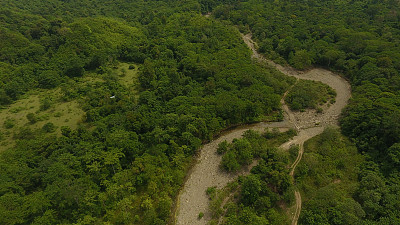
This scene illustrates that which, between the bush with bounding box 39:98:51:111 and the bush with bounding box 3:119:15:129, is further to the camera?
the bush with bounding box 39:98:51:111

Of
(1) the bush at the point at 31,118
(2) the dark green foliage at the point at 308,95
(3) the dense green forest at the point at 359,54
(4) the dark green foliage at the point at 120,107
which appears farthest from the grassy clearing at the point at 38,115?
(3) the dense green forest at the point at 359,54

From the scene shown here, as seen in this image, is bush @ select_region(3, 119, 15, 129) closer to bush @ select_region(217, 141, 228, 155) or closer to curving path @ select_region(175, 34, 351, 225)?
curving path @ select_region(175, 34, 351, 225)

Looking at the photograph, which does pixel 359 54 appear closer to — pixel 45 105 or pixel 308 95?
pixel 308 95

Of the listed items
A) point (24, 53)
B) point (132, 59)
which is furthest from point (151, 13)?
point (24, 53)

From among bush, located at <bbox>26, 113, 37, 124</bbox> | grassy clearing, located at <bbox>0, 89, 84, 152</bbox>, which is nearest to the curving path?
grassy clearing, located at <bbox>0, 89, 84, 152</bbox>

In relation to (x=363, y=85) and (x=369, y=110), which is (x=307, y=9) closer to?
(x=363, y=85)

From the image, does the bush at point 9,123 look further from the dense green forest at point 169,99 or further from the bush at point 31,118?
the bush at point 31,118

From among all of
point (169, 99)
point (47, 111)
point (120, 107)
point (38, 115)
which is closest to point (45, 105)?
point (47, 111)
